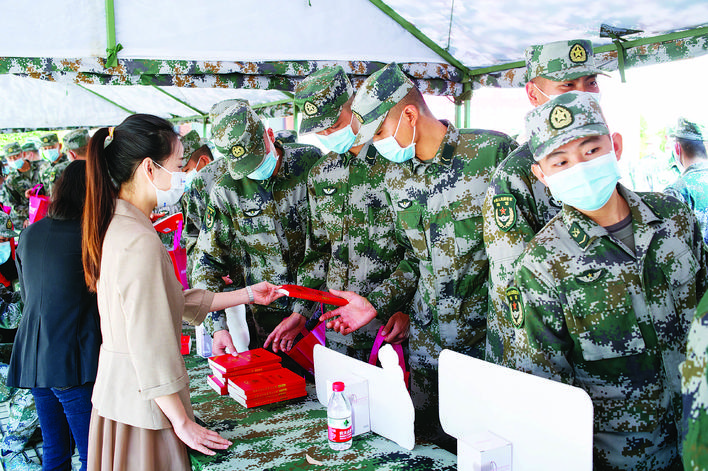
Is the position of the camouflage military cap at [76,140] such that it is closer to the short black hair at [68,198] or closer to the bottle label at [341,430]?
the short black hair at [68,198]

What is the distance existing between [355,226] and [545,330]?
1.34 metres

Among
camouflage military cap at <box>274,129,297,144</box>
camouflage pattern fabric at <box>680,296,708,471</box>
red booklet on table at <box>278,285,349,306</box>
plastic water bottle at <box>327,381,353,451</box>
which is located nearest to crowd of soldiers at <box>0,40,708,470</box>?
camouflage pattern fabric at <box>680,296,708,471</box>

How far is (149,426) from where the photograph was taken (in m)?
1.62

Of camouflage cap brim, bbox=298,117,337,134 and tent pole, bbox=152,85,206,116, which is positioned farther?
tent pole, bbox=152,85,206,116

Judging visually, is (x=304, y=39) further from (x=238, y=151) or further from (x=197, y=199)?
(x=238, y=151)

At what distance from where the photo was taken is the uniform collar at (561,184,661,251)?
1464 mm

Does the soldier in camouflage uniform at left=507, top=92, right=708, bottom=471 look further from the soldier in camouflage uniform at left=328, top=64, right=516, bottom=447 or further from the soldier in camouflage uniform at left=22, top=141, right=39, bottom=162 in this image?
the soldier in camouflage uniform at left=22, top=141, right=39, bottom=162

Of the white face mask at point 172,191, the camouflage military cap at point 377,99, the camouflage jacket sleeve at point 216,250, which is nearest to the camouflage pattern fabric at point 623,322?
the camouflage military cap at point 377,99

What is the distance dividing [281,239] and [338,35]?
85.8 inches

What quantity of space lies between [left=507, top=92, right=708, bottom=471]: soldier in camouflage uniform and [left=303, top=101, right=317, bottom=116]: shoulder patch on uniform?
50.1 inches

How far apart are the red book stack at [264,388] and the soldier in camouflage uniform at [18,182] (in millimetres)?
7415

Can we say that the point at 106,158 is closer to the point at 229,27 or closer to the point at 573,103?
the point at 573,103

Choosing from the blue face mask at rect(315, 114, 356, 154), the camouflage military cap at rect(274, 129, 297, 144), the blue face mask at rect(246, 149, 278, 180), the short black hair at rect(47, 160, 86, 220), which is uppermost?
the camouflage military cap at rect(274, 129, 297, 144)

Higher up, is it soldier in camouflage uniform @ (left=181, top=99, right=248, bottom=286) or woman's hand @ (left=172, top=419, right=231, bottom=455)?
soldier in camouflage uniform @ (left=181, top=99, right=248, bottom=286)
